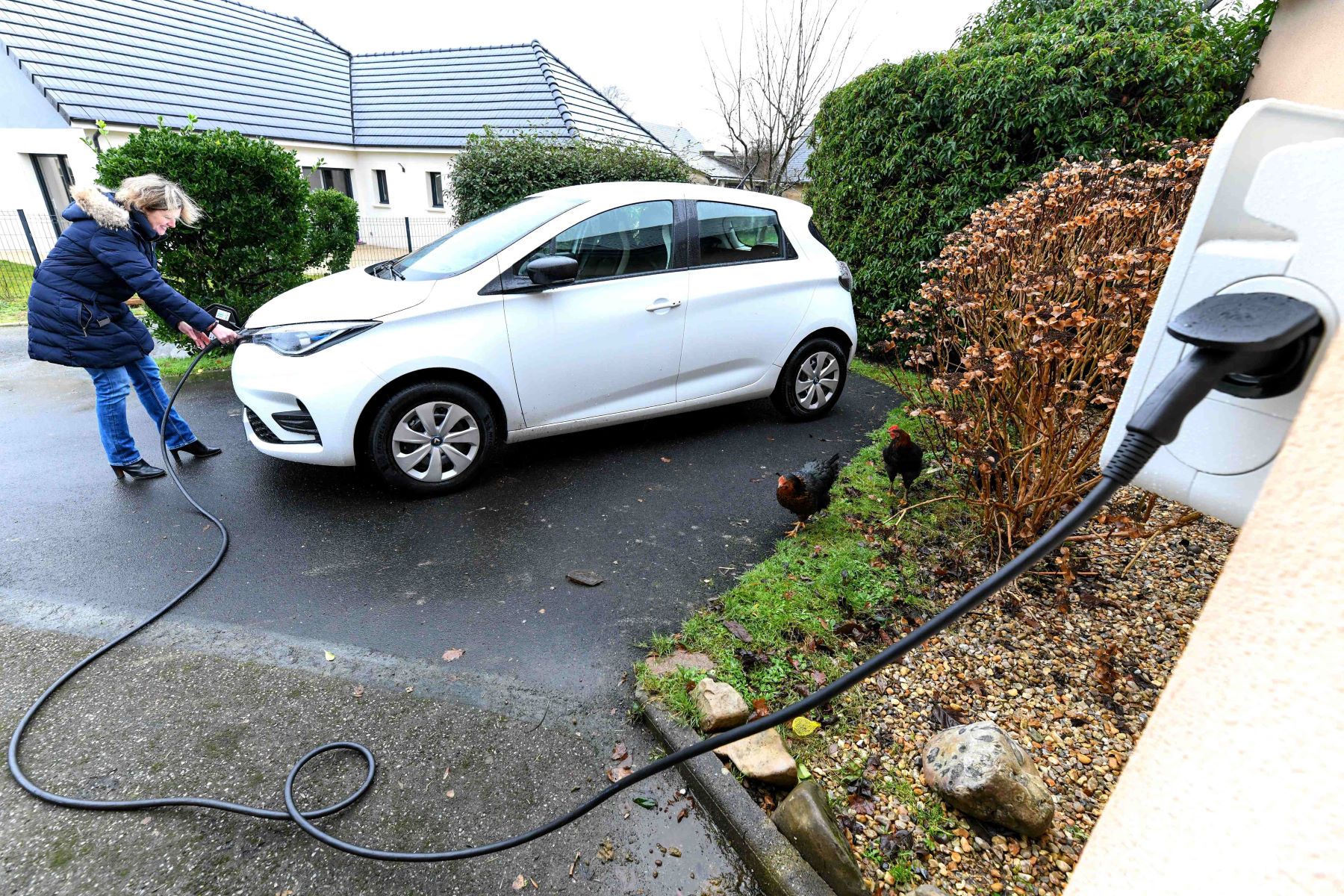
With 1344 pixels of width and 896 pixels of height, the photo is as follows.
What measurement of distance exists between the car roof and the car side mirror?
68 centimetres

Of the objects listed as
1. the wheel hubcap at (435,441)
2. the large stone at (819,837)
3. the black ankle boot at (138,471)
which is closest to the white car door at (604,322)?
the wheel hubcap at (435,441)

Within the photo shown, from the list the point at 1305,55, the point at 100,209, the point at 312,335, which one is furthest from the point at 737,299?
the point at 1305,55

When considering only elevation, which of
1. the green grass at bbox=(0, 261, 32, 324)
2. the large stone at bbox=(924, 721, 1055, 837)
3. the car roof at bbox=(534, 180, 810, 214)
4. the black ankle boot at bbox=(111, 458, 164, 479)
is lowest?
the green grass at bbox=(0, 261, 32, 324)

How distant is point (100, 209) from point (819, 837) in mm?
4905

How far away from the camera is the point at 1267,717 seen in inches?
26.1

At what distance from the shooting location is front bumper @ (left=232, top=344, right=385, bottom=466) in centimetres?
373

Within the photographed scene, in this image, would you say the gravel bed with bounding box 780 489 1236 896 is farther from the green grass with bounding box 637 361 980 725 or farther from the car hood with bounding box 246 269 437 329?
the car hood with bounding box 246 269 437 329

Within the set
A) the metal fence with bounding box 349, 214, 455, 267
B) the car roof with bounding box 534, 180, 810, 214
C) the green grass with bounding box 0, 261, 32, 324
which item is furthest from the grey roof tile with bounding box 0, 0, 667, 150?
the car roof with bounding box 534, 180, 810, 214

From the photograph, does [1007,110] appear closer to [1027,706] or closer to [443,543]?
[1027,706]

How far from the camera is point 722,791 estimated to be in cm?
220

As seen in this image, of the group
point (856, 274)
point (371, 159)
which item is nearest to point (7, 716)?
point (856, 274)

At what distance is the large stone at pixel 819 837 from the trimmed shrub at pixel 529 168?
9.68m

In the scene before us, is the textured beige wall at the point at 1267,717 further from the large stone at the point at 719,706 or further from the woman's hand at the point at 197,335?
the woman's hand at the point at 197,335

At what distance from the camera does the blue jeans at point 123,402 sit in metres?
4.16
